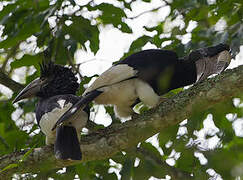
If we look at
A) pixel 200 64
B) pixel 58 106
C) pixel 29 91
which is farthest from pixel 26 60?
pixel 200 64

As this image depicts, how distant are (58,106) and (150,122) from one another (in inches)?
34.8

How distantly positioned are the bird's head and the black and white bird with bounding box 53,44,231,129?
0.56 metres

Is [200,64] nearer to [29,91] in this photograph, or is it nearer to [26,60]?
[26,60]

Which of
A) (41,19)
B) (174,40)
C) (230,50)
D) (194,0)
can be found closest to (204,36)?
(230,50)

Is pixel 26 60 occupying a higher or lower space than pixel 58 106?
higher

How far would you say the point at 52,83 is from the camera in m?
3.59

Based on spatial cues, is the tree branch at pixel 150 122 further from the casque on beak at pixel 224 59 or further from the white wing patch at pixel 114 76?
the casque on beak at pixel 224 59

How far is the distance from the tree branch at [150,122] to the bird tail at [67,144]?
0.25 feet

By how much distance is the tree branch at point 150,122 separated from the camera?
2.38 meters

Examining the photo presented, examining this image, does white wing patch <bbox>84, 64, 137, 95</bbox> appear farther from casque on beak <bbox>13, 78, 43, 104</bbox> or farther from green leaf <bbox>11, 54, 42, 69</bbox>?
casque on beak <bbox>13, 78, 43, 104</bbox>

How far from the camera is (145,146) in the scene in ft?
9.93

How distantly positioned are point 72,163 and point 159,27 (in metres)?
1.38

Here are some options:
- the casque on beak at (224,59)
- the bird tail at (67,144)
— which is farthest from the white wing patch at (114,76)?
the casque on beak at (224,59)

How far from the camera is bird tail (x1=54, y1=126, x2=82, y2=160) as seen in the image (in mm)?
2555
